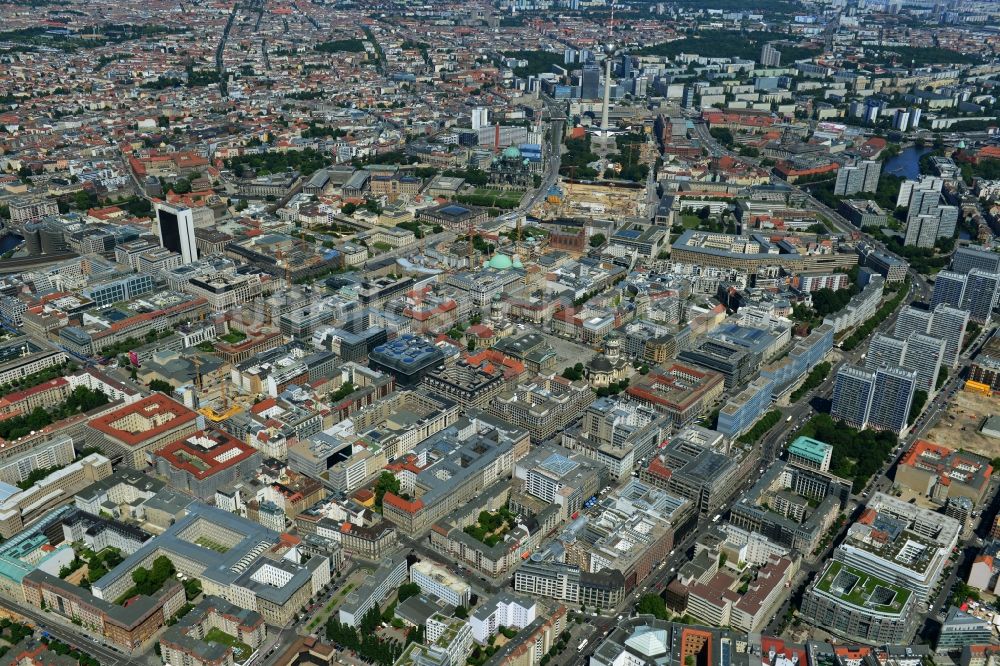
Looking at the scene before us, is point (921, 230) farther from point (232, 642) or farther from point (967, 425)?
point (232, 642)

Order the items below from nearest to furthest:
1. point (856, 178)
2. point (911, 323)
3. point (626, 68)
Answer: point (911, 323)
point (856, 178)
point (626, 68)

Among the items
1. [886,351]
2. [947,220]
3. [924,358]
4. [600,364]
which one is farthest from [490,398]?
[947,220]

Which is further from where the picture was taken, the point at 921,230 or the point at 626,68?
the point at 626,68

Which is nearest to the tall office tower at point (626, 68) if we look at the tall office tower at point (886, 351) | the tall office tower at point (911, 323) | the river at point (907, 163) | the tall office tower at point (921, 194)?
the river at point (907, 163)

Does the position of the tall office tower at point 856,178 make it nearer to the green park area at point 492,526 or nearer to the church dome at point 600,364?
the church dome at point 600,364

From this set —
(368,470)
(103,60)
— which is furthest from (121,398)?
(103,60)

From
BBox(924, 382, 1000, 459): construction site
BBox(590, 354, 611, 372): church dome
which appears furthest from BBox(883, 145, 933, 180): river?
BBox(590, 354, 611, 372): church dome

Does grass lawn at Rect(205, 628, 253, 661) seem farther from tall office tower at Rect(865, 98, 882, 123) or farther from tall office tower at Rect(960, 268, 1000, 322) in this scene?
tall office tower at Rect(865, 98, 882, 123)
